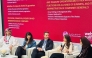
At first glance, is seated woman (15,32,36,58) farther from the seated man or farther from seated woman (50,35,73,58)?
seated woman (50,35,73,58)

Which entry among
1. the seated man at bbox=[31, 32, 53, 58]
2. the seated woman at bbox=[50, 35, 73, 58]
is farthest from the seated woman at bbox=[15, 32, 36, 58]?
the seated woman at bbox=[50, 35, 73, 58]

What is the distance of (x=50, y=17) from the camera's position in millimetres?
→ 8516

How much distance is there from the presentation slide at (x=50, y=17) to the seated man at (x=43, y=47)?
50cm

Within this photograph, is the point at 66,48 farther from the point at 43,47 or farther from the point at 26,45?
the point at 26,45

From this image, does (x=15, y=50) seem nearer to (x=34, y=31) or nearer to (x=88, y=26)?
(x=34, y=31)

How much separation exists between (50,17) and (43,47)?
3.62 feet

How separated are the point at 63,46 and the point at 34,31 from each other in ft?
5.66

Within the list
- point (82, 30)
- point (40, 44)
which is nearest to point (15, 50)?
point (40, 44)

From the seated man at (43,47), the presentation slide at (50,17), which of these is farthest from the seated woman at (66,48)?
the presentation slide at (50,17)

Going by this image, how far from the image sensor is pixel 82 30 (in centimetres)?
782

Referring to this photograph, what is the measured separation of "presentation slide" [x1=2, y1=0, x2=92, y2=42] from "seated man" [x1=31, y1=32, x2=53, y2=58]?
1.63 ft

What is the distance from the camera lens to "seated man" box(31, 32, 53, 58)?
25.5ft

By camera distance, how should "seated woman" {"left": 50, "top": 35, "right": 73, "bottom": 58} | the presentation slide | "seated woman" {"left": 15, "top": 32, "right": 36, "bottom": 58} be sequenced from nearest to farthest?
"seated woman" {"left": 50, "top": 35, "right": 73, "bottom": 58} < the presentation slide < "seated woman" {"left": 15, "top": 32, "right": 36, "bottom": 58}

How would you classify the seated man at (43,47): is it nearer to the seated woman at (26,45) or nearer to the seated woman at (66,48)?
the seated woman at (26,45)
